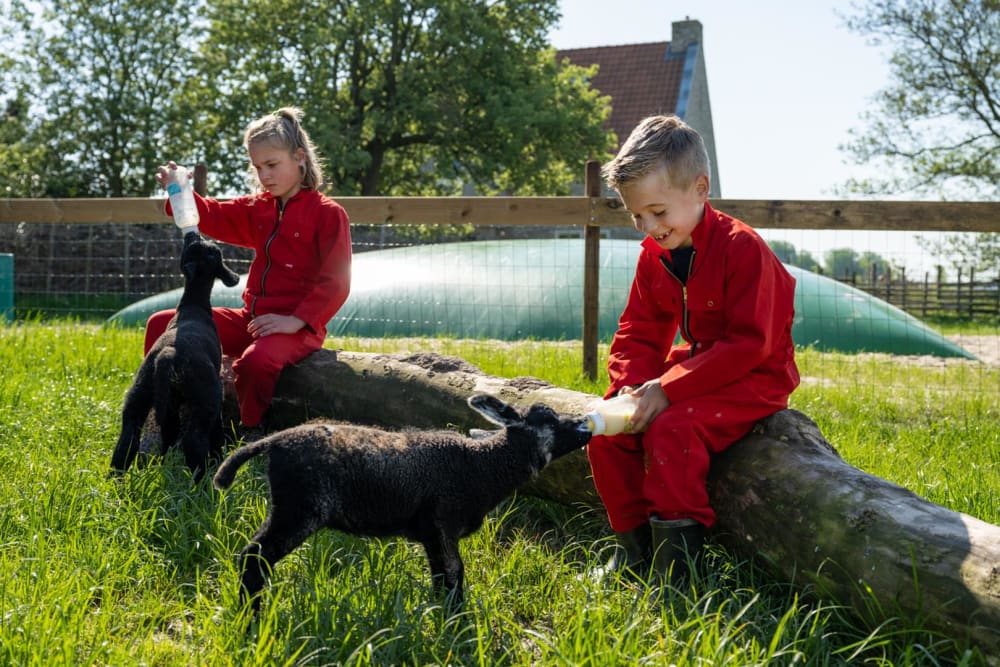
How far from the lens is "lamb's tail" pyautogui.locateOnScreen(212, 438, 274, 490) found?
2773 millimetres

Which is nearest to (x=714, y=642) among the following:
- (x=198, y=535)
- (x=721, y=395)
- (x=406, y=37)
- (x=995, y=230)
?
(x=721, y=395)

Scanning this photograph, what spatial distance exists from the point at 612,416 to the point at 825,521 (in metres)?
0.80

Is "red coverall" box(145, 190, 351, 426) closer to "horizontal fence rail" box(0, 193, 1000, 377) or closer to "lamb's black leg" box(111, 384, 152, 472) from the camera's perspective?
"lamb's black leg" box(111, 384, 152, 472)

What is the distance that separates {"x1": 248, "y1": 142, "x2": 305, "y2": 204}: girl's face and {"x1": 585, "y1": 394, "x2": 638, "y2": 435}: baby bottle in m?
2.45

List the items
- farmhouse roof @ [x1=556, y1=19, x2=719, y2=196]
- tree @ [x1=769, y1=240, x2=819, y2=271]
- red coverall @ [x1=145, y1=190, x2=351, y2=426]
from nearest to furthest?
red coverall @ [x1=145, y1=190, x2=351, y2=426], tree @ [x1=769, y1=240, x2=819, y2=271], farmhouse roof @ [x1=556, y1=19, x2=719, y2=196]

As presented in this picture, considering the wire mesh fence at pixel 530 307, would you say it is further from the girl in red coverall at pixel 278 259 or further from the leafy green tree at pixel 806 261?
the girl in red coverall at pixel 278 259

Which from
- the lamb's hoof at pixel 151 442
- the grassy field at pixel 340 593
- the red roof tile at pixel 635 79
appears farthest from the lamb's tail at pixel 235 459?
the red roof tile at pixel 635 79

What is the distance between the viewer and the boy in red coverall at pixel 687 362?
321cm

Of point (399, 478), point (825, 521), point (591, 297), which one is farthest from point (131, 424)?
point (591, 297)

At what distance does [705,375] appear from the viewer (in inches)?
128

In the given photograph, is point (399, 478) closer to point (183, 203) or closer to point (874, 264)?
point (183, 203)

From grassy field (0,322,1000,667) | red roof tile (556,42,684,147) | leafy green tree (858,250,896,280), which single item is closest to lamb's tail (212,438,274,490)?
grassy field (0,322,1000,667)

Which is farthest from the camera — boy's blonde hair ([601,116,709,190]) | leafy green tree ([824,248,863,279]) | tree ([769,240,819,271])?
tree ([769,240,819,271])

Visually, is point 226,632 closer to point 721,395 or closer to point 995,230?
point 721,395
